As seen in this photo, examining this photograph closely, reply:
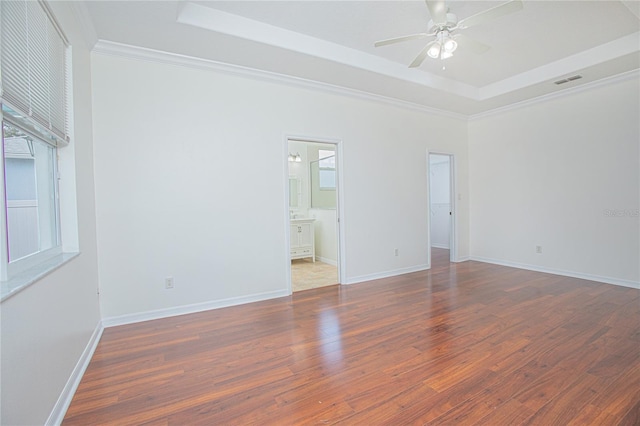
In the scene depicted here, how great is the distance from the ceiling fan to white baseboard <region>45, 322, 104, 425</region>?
3373 millimetres

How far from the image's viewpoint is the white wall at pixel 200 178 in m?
2.94

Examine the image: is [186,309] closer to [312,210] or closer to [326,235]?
[326,235]

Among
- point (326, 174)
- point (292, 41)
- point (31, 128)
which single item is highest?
point (292, 41)

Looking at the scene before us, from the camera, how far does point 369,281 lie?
4.43 meters

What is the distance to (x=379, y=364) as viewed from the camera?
7.18ft

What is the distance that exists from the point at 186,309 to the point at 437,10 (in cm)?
368

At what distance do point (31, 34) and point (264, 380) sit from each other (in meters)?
2.49

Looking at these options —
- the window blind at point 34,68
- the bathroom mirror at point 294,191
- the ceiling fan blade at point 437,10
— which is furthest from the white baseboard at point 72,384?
the bathroom mirror at point 294,191

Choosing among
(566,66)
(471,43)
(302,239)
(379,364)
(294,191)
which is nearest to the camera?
Result: (379,364)

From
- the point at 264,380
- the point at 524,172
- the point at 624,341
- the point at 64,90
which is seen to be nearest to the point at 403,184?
the point at 524,172

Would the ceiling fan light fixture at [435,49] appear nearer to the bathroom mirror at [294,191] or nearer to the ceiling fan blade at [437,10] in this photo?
the ceiling fan blade at [437,10]

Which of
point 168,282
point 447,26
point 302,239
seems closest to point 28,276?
point 168,282

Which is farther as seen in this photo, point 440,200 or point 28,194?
point 440,200

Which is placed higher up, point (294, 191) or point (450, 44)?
point (450, 44)
